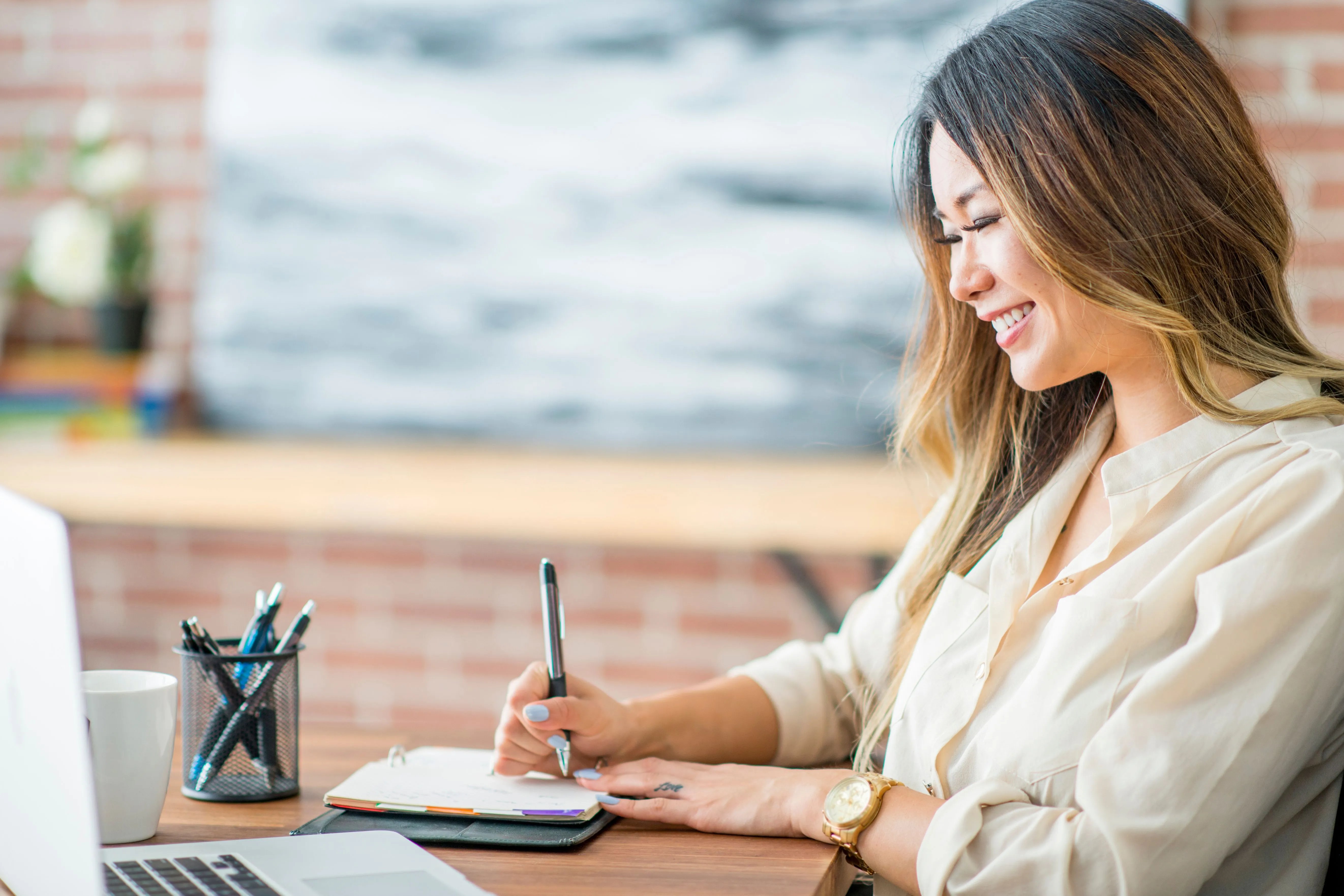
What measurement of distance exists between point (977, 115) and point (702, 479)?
110 cm

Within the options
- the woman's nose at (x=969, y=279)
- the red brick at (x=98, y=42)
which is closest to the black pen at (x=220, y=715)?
the woman's nose at (x=969, y=279)

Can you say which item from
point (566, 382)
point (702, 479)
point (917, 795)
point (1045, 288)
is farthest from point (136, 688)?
point (566, 382)

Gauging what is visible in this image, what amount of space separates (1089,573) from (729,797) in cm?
37

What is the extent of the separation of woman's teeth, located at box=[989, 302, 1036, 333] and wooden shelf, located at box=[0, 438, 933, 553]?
0.65 m

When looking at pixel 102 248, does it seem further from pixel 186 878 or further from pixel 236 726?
pixel 186 878

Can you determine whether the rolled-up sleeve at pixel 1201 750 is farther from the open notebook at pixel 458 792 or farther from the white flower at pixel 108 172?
the white flower at pixel 108 172

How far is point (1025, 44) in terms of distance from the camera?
1.11m

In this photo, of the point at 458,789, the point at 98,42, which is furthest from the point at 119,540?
the point at 458,789

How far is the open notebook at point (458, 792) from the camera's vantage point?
1.02m

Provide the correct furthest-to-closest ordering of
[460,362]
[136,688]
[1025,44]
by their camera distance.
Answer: [460,362], [1025,44], [136,688]

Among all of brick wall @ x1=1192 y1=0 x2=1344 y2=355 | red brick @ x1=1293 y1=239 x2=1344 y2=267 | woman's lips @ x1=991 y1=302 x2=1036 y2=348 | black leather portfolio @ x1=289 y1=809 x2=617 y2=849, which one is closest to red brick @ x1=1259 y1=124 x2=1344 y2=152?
brick wall @ x1=1192 y1=0 x2=1344 y2=355

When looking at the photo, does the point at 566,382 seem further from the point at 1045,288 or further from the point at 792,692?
the point at 1045,288

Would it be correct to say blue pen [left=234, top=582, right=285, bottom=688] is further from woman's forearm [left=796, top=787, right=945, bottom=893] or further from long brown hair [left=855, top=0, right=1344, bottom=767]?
long brown hair [left=855, top=0, right=1344, bottom=767]

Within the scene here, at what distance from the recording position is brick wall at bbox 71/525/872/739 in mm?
2531
